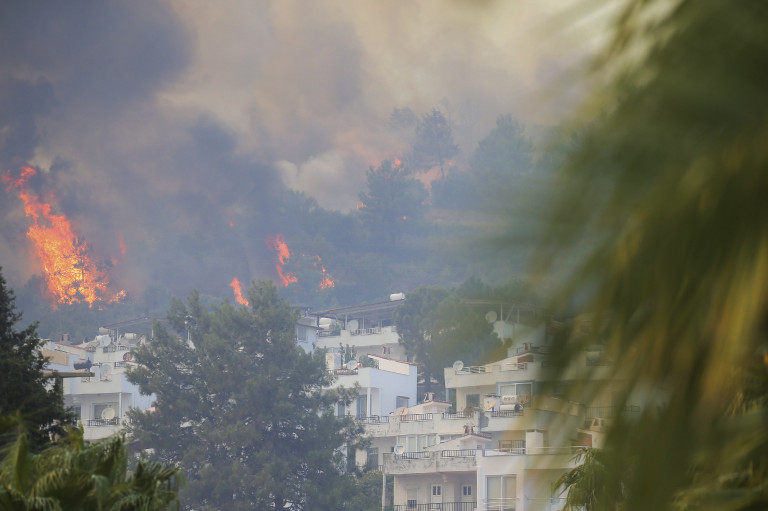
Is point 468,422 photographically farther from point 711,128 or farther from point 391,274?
point 391,274

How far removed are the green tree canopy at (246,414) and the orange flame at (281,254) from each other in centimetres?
6181

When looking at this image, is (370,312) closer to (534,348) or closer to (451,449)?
(451,449)

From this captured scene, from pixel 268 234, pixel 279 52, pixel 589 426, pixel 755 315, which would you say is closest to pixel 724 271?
pixel 755 315

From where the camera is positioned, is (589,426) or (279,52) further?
(279,52)

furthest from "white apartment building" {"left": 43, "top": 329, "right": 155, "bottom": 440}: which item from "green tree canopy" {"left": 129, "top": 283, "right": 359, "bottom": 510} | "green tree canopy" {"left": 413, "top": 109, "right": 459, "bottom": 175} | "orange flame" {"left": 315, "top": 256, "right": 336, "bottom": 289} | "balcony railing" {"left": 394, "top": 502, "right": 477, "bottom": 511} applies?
"green tree canopy" {"left": 413, "top": 109, "right": 459, "bottom": 175}

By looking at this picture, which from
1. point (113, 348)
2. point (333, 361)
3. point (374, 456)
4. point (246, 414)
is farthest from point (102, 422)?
point (113, 348)

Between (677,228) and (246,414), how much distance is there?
46.4m

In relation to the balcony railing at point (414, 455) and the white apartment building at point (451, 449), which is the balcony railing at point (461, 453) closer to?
the white apartment building at point (451, 449)

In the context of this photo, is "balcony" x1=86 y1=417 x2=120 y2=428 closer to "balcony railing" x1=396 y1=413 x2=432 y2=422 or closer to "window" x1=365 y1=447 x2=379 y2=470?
"window" x1=365 y1=447 x2=379 y2=470

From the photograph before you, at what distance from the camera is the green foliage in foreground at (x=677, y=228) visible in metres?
0.52

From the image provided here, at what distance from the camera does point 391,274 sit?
99.6 meters

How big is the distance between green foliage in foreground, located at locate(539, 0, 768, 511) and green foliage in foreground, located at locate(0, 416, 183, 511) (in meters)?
5.91

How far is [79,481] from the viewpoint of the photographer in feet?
22.2

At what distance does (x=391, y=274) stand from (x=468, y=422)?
5816cm
